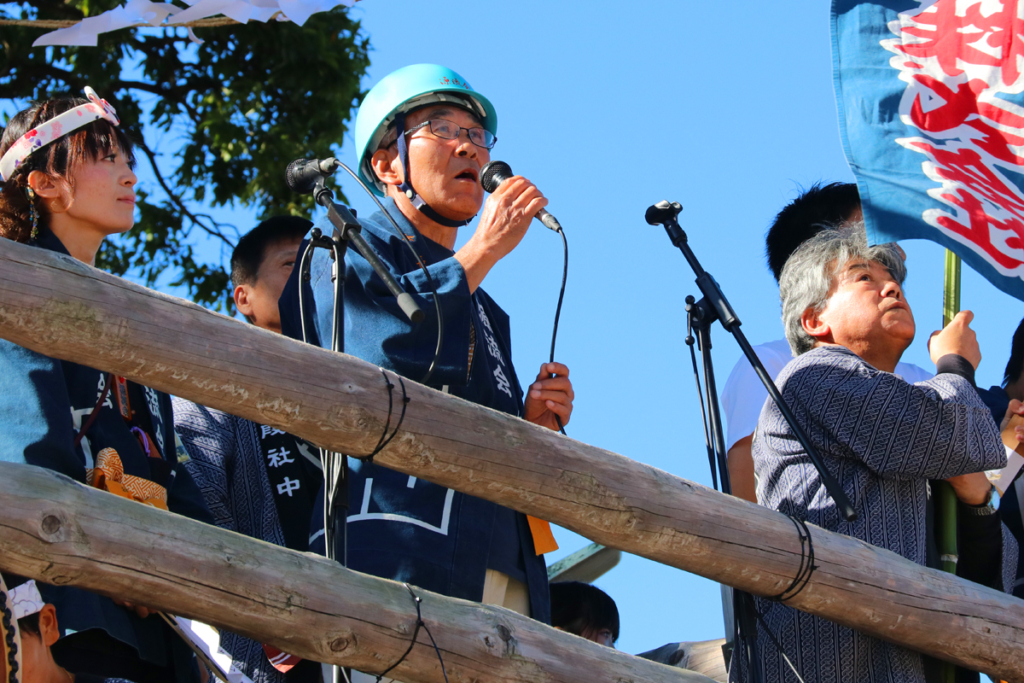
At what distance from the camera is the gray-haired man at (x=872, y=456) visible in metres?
3.42

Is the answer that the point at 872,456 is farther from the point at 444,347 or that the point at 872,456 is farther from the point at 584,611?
the point at 584,611

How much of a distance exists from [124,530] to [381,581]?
0.56 m

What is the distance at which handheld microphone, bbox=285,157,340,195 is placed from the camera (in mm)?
3213

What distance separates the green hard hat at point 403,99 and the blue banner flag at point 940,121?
129 cm

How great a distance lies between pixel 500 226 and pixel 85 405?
1078mm

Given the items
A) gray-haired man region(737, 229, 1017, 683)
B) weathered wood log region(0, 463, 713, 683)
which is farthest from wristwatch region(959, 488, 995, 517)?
weathered wood log region(0, 463, 713, 683)

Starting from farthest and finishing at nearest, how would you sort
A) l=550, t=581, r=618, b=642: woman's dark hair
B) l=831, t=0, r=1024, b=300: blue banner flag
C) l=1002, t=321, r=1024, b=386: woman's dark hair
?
l=550, t=581, r=618, b=642: woman's dark hair < l=1002, t=321, r=1024, b=386: woman's dark hair < l=831, t=0, r=1024, b=300: blue banner flag

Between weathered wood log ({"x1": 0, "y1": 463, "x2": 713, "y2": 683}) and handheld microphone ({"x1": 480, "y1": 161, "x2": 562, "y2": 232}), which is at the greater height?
handheld microphone ({"x1": 480, "y1": 161, "x2": 562, "y2": 232})

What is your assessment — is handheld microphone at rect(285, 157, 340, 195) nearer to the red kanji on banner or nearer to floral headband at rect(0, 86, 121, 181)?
floral headband at rect(0, 86, 121, 181)

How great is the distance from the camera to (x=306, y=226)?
15.5 ft

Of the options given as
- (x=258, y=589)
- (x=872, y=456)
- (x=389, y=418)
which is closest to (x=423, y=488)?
(x=389, y=418)

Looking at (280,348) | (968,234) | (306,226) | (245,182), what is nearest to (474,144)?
(306,226)

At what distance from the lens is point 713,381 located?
341cm

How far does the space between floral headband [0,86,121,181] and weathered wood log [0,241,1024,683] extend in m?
1.15
